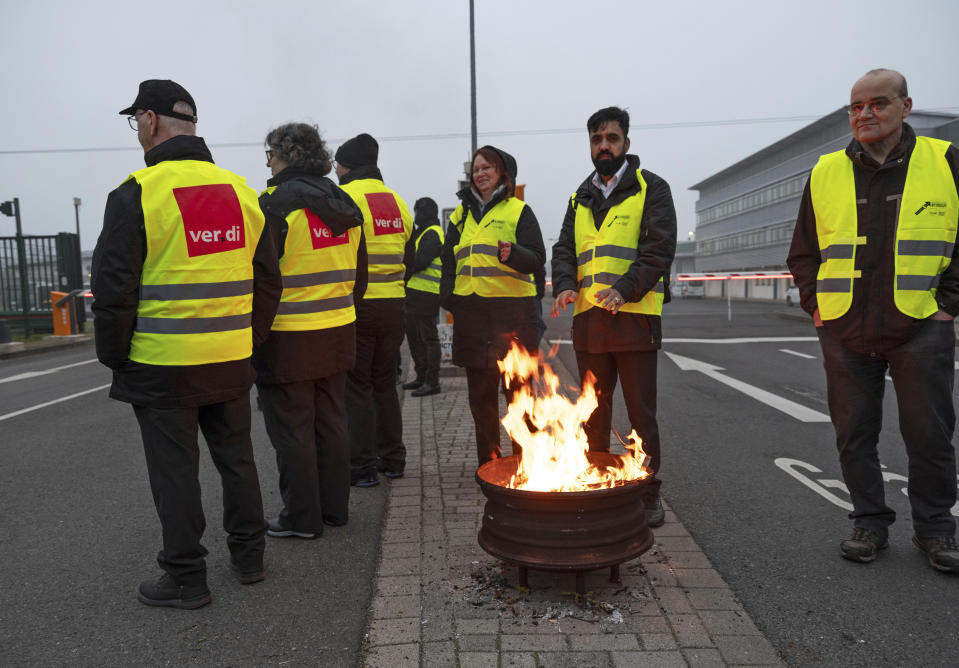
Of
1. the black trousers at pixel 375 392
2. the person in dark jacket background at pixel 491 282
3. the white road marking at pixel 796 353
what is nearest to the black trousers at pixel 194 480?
the black trousers at pixel 375 392

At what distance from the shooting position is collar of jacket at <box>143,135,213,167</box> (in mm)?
3268

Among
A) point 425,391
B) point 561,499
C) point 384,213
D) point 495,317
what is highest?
point 384,213

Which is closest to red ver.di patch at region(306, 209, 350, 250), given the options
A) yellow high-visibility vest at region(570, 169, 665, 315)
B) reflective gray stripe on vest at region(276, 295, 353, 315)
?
reflective gray stripe on vest at region(276, 295, 353, 315)

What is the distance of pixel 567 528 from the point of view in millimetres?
3143

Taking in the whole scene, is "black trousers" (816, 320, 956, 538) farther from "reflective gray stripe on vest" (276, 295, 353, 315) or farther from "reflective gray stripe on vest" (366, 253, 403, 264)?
"reflective gray stripe on vest" (366, 253, 403, 264)

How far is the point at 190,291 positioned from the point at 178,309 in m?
0.09

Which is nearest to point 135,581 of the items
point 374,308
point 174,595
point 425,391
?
point 174,595

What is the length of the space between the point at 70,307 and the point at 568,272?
68.4 feet

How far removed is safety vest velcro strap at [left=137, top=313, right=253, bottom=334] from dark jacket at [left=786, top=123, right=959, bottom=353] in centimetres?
291

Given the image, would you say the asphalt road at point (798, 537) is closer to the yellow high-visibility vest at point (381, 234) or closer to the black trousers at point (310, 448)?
the black trousers at point (310, 448)

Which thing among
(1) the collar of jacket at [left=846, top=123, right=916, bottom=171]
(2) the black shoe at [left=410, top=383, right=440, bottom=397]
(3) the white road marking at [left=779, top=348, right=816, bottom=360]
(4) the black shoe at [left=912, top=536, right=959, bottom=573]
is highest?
(1) the collar of jacket at [left=846, top=123, right=916, bottom=171]

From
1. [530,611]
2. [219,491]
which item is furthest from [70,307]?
[530,611]

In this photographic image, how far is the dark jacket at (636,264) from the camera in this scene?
4.05 metres

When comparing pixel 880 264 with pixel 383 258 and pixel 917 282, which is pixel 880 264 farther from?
pixel 383 258
